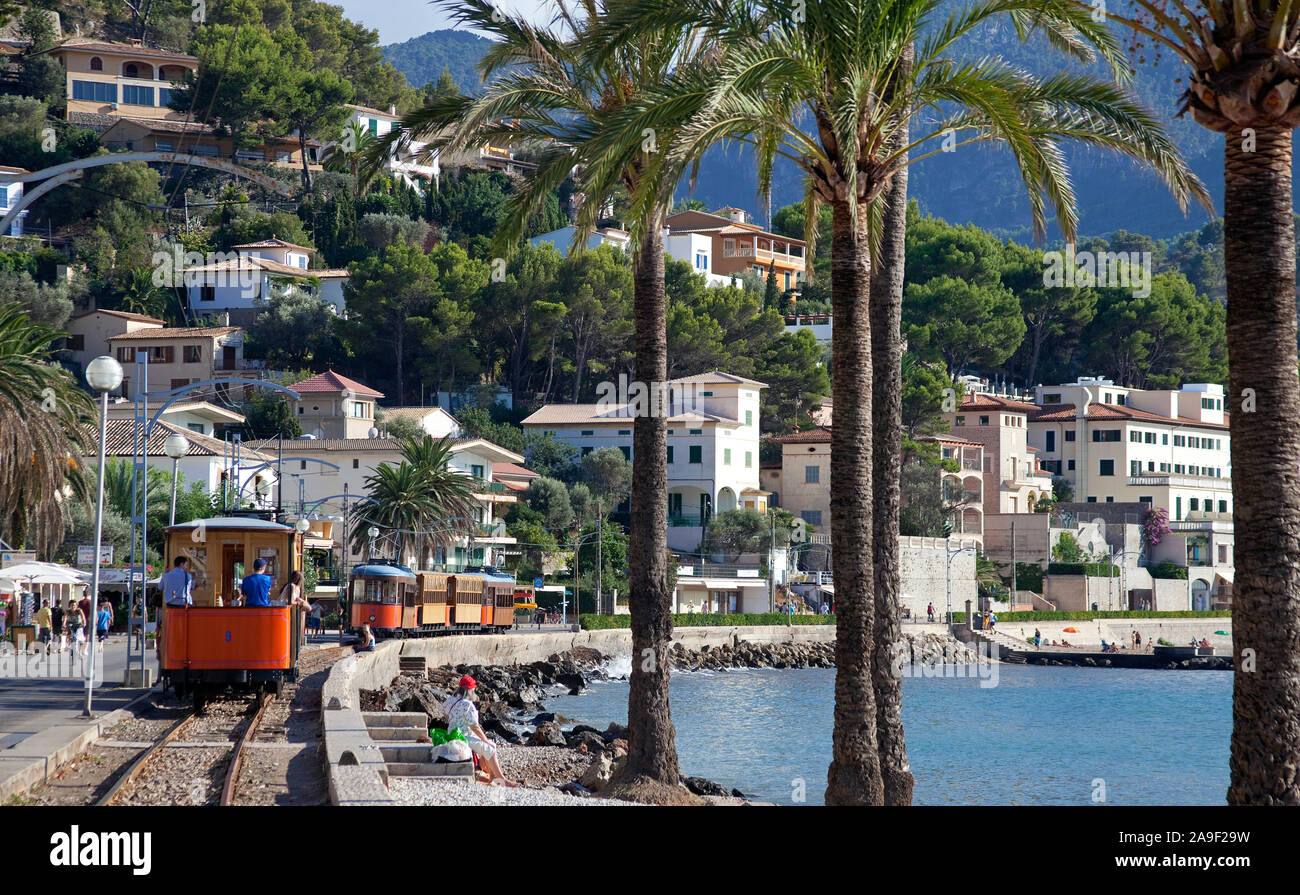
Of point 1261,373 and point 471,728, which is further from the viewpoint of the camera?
point 471,728

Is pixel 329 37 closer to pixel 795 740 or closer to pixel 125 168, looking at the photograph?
pixel 125 168

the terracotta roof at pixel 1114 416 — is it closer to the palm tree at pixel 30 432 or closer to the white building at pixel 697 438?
the white building at pixel 697 438

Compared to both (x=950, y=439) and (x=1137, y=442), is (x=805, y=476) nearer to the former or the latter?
(x=950, y=439)

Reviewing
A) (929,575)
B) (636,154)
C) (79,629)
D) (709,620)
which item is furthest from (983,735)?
(929,575)

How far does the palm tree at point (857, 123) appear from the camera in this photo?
14383 millimetres

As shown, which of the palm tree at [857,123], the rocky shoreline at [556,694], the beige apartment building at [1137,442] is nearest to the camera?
the palm tree at [857,123]

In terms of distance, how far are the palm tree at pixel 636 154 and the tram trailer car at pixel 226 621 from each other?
5.10 meters

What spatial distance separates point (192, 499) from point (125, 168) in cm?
5448

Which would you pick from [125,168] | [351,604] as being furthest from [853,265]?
[125,168]

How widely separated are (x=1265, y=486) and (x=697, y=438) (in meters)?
80.5

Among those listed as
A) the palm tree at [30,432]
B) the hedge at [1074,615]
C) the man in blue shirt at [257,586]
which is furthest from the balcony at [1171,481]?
the man in blue shirt at [257,586]

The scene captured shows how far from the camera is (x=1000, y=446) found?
108500 millimetres
